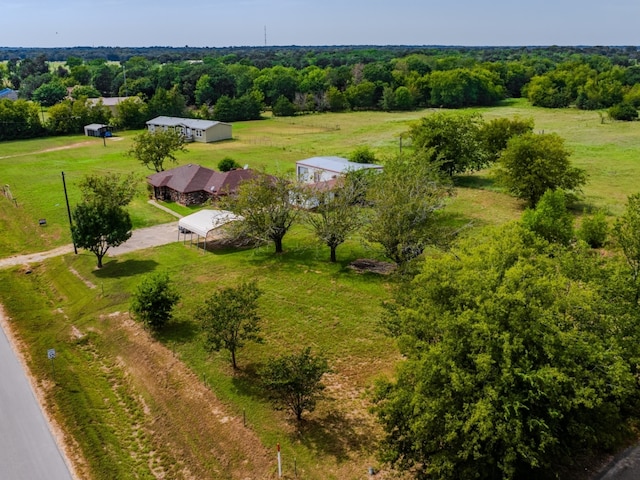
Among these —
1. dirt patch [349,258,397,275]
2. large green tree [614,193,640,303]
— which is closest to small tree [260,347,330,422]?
large green tree [614,193,640,303]

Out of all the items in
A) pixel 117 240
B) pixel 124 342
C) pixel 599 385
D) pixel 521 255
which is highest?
pixel 521 255

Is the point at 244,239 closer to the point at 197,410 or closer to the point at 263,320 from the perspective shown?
the point at 263,320

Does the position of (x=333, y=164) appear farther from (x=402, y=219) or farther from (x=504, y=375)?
(x=504, y=375)

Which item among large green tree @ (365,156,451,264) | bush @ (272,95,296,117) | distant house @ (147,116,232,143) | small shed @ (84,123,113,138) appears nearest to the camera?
large green tree @ (365,156,451,264)

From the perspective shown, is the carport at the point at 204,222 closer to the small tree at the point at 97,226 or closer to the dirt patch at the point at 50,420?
the small tree at the point at 97,226

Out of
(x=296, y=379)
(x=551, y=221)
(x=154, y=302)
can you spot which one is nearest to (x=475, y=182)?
(x=551, y=221)

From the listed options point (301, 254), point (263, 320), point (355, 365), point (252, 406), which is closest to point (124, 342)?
point (263, 320)

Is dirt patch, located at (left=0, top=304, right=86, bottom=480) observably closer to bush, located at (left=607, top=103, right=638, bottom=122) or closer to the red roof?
the red roof
